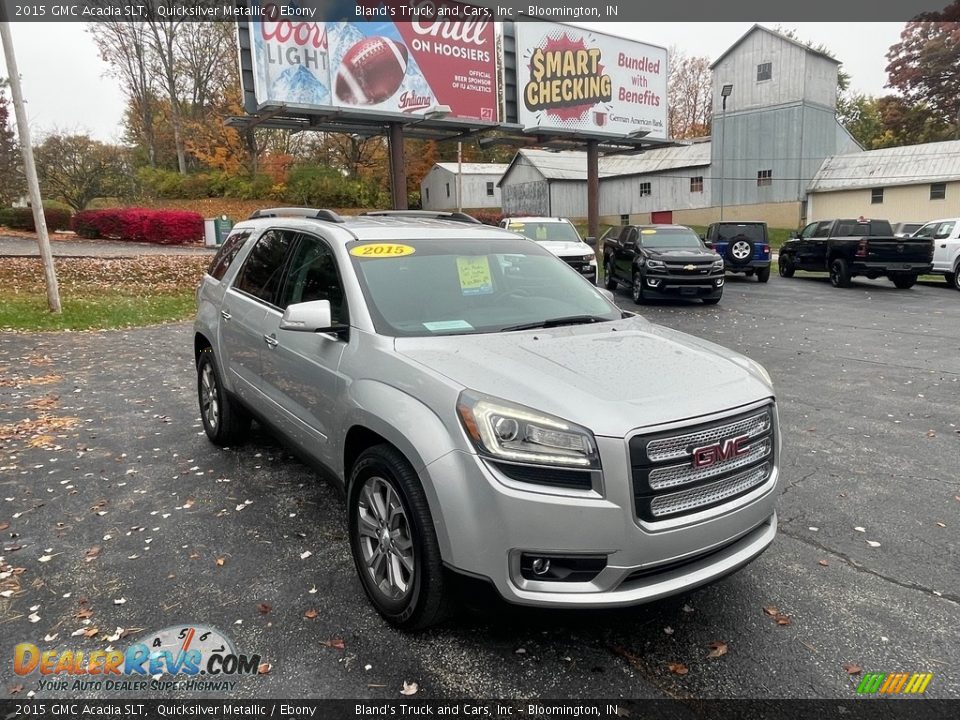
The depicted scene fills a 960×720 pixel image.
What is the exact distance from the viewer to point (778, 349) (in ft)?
31.6

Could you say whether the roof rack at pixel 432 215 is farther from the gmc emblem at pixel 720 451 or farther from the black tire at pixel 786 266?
the black tire at pixel 786 266

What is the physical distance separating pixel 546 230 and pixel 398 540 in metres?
13.8

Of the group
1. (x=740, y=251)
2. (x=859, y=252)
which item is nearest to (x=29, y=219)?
(x=740, y=251)

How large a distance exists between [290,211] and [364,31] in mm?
14852

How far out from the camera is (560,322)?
3.53m

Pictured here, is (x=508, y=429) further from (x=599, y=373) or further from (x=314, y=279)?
(x=314, y=279)

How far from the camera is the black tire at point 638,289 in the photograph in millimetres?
14585

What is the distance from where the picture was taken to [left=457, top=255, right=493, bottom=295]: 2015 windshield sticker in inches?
145

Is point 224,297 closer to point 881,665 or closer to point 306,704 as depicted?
point 306,704

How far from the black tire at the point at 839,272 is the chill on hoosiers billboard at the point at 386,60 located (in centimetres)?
1088

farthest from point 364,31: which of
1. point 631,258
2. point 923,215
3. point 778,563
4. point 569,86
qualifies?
point 923,215

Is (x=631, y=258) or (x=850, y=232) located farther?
(x=850, y=232)

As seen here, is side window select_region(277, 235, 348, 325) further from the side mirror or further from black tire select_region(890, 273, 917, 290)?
black tire select_region(890, 273, 917, 290)

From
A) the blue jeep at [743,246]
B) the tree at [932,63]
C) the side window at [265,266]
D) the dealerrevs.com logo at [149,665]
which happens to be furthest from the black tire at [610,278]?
the tree at [932,63]
